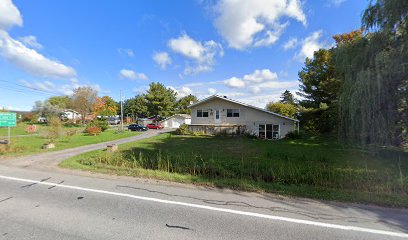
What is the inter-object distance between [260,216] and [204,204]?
1.25 m

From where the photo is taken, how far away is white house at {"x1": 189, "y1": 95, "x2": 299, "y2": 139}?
2439 centimetres

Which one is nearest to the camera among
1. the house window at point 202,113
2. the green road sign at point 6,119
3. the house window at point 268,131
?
the green road sign at point 6,119

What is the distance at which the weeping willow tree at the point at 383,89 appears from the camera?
28.1 ft

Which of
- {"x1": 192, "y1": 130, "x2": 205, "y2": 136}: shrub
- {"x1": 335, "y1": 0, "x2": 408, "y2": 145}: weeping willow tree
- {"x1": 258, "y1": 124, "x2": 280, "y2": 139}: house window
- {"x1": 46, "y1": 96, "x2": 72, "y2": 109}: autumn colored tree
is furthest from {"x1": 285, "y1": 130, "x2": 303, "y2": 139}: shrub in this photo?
{"x1": 46, "y1": 96, "x2": 72, "y2": 109}: autumn colored tree

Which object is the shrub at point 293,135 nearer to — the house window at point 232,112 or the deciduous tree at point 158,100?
the house window at point 232,112

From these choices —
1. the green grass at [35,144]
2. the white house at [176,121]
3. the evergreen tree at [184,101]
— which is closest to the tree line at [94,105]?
the white house at [176,121]

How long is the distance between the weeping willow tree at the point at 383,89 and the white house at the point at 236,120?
14712mm

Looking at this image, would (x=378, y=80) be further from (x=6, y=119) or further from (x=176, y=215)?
(x=6, y=119)

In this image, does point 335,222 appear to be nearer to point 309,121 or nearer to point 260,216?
point 260,216

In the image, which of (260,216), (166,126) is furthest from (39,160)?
(166,126)

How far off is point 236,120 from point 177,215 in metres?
22.5

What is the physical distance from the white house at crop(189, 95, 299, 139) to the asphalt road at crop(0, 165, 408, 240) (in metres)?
20.4

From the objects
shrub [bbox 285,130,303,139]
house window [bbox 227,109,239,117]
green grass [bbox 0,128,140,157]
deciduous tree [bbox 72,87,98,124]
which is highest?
deciduous tree [bbox 72,87,98,124]

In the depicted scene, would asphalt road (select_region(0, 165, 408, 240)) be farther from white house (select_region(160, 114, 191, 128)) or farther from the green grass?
white house (select_region(160, 114, 191, 128))
